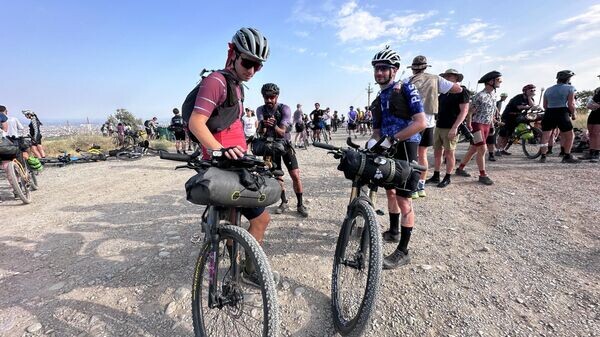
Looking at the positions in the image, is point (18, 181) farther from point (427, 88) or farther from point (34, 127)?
point (427, 88)

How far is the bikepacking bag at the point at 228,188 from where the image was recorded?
5.88ft

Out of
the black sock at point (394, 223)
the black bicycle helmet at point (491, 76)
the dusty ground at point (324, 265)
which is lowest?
the dusty ground at point (324, 265)

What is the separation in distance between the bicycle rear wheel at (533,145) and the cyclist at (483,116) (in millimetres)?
3452

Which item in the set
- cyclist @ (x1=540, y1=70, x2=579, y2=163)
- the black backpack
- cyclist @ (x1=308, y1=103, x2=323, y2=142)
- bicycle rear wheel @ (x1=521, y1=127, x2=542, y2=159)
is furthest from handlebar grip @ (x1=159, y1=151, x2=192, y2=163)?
cyclist @ (x1=308, y1=103, x2=323, y2=142)

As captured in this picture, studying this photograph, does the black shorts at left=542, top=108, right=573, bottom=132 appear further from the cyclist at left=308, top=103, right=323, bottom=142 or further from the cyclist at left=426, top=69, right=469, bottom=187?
the cyclist at left=308, top=103, right=323, bottom=142

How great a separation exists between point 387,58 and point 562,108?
7456 millimetres

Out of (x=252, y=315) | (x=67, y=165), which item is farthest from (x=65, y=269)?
(x=67, y=165)

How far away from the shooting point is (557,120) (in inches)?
297

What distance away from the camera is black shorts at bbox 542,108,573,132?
7.39m

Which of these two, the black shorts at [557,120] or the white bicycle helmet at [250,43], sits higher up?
the white bicycle helmet at [250,43]

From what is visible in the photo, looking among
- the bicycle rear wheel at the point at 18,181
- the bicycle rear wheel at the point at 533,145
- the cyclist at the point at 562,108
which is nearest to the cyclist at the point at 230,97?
the bicycle rear wheel at the point at 18,181

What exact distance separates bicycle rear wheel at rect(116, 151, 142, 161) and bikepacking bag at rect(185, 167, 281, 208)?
12.7 metres

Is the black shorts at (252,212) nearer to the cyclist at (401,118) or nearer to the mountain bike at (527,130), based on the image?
the cyclist at (401,118)

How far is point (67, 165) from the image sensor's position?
11.2 meters
